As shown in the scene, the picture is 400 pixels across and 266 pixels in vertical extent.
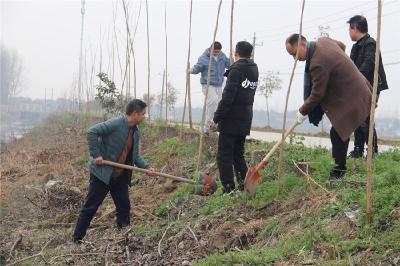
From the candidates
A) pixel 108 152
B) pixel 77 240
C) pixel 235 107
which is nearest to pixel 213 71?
pixel 235 107

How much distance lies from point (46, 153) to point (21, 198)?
4739 millimetres

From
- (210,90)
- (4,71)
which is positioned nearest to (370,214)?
(210,90)

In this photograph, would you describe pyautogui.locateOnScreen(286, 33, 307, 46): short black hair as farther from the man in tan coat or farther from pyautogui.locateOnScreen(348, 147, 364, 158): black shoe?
pyautogui.locateOnScreen(348, 147, 364, 158): black shoe

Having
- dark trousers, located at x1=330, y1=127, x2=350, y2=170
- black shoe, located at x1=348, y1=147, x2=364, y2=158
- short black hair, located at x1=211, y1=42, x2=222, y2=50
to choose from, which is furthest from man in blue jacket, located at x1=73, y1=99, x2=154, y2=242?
short black hair, located at x1=211, y1=42, x2=222, y2=50

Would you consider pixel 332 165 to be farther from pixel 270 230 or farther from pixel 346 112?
pixel 270 230

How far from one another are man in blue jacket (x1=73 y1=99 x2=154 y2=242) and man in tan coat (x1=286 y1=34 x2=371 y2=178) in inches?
67.7

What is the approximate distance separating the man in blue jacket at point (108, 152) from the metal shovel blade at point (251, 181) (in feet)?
4.23

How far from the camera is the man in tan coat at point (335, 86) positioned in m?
4.52

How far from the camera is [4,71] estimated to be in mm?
50688

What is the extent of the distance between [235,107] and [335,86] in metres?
1.13

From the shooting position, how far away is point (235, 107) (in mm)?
5301

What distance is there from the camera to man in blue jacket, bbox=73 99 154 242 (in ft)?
16.8

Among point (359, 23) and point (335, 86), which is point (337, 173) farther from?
point (359, 23)

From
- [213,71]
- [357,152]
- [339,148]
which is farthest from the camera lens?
[213,71]
